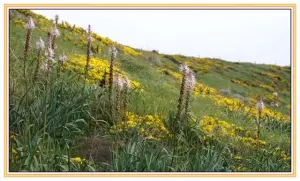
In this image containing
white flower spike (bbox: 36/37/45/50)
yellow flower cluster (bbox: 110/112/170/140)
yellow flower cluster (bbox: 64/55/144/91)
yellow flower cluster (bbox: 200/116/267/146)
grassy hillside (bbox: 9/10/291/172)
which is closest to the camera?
grassy hillside (bbox: 9/10/291/172)

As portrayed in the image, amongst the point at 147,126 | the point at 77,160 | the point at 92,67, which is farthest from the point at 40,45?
the point at 92,67

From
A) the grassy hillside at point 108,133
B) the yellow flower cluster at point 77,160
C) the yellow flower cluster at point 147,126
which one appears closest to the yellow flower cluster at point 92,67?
the grassy hillside at point 108,133

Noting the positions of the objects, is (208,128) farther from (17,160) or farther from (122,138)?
(17,160)

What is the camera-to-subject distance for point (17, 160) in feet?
19.3

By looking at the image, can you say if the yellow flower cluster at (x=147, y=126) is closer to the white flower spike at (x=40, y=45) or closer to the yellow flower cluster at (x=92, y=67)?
the white flower spike at (x=40, y=45)

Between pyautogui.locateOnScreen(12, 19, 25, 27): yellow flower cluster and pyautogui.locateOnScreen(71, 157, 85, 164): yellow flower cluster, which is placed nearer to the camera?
pyautogui.locateOnScreen(71, 157, 85, 164): yellow flower cluster

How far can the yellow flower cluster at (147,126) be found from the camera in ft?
24.6

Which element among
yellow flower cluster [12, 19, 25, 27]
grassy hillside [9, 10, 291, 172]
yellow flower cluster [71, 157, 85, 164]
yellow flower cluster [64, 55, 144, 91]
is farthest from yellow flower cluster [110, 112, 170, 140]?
yellow flower cluster [12, 19, 25, 27]

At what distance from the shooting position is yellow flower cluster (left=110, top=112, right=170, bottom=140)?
7.49 m

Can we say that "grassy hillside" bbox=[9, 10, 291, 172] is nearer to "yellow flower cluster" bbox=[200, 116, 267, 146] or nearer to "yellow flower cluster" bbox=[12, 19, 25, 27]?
"yellow flower cluster" bbox=[200, 116, 267, 146]

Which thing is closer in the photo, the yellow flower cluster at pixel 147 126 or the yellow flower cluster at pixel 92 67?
the yellow flower cluster at pixel 147 126

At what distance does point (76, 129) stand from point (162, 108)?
232 cm

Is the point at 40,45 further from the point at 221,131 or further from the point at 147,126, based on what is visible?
the point at 221,131

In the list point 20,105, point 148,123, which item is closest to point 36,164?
point 20,105
